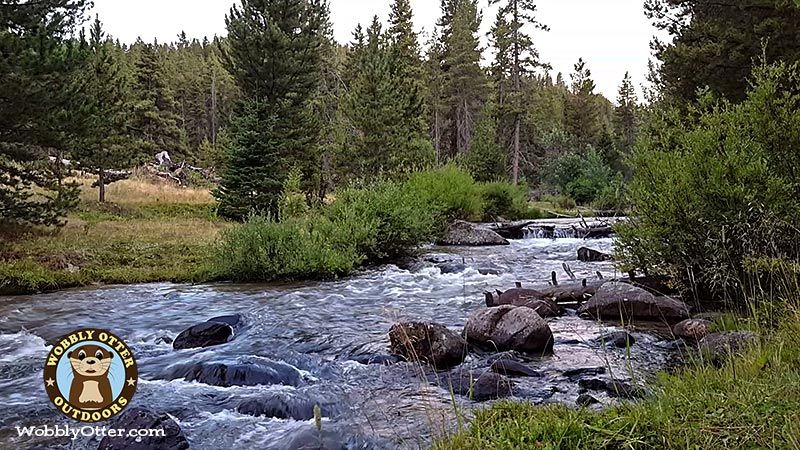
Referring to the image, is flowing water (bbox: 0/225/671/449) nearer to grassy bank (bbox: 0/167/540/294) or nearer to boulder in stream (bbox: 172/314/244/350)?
boulder in stream (bbox: 172/314/244/350)

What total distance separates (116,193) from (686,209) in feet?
85.9

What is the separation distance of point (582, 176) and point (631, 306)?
31.9 m

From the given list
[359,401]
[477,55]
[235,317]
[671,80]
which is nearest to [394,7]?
[477,55]

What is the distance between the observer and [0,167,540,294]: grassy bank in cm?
1284

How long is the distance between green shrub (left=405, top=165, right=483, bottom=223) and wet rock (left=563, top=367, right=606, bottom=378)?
552 inches

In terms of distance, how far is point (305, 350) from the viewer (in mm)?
7703

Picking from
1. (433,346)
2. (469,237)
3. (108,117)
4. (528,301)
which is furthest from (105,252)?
(469,237)

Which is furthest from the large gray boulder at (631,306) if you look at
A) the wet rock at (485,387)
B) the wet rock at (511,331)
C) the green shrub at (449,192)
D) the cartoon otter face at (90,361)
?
the green shrub at (449,192)

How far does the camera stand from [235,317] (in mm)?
9055

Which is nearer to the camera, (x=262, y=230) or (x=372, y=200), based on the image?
(x=262, y=230)

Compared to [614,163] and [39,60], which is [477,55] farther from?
[39,60]

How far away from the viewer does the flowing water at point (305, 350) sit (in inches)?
199

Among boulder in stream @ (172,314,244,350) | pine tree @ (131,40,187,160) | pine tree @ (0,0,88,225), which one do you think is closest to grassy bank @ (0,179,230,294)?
pine tree @ (0,0,88,225)

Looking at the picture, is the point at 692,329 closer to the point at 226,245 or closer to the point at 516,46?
the point at 226,245
